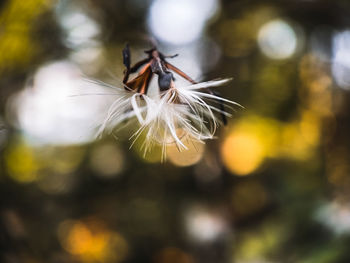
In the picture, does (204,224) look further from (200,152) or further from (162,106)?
(162,106)

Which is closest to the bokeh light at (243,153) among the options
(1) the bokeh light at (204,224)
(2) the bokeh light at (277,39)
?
(1) the bokeh light at (204,224)

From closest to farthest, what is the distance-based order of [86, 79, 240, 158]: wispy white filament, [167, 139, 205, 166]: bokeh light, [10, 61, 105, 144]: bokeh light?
1. [86, 79, 240, 158]: wispy white filament
2. [10, 61, 105, 144]: bokeh light
3. [167, 139, 205, 166]: bokeh light

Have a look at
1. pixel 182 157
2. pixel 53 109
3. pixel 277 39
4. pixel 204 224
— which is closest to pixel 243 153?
pixel 182 157

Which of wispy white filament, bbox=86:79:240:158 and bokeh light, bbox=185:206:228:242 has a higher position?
bokeh light, bbox=185:206:228:242

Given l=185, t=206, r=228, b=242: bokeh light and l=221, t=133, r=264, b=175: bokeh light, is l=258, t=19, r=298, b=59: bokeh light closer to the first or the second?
l=221, t=133, r=264, b=175: bokeh light

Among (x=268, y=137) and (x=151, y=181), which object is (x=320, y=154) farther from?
(x=151, y=181)

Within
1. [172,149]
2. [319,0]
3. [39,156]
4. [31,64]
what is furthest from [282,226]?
[31,64]

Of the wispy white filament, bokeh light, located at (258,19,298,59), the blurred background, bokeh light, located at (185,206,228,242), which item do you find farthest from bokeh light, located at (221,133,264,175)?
the wispy white filament

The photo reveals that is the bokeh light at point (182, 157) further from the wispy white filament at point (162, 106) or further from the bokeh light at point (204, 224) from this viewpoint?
the wispy white filament at point (162, 106)
